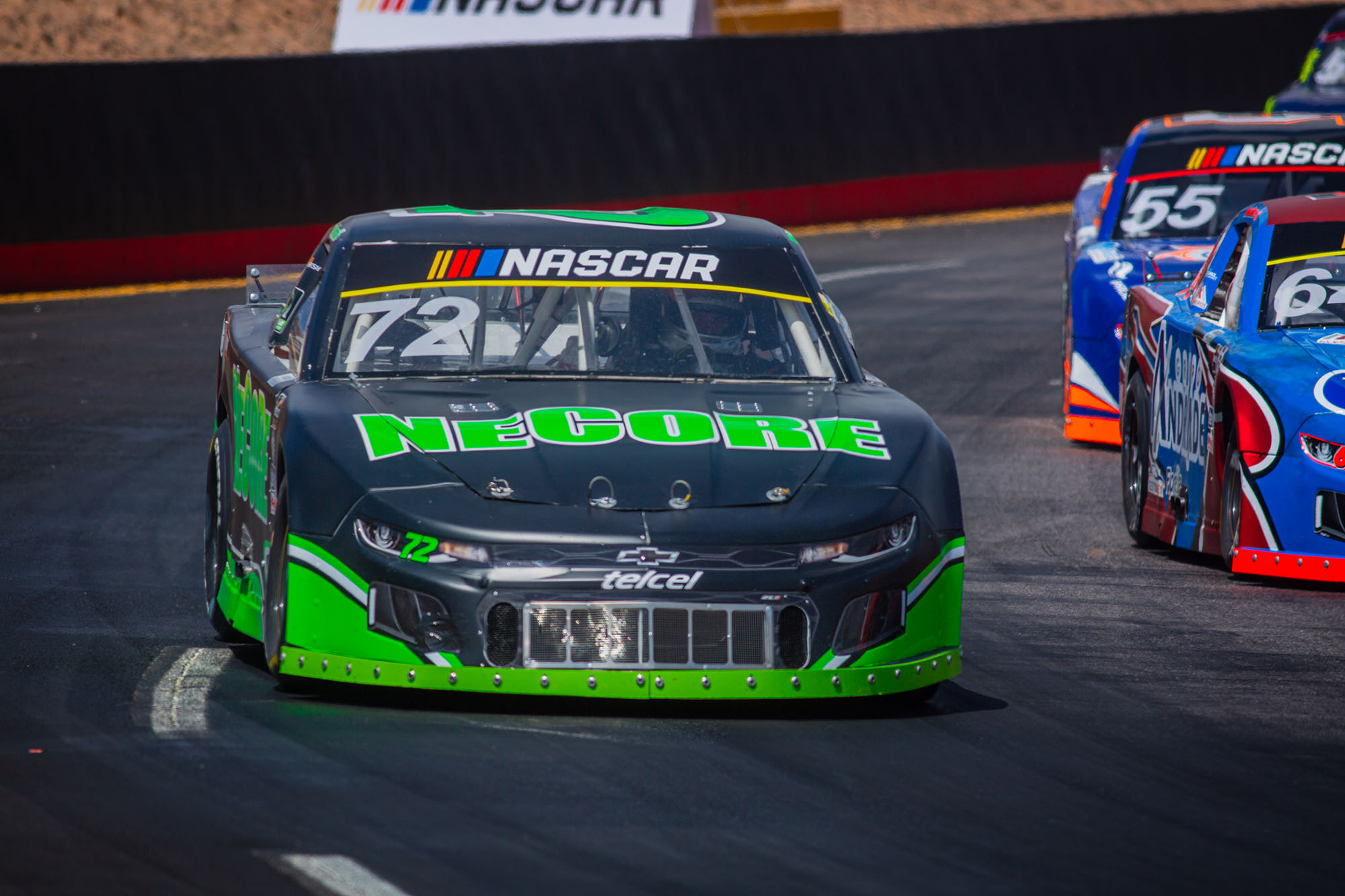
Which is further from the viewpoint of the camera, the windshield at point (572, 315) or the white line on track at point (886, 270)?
the white line on track at point (886, 270)

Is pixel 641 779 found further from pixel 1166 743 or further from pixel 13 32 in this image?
pixel 13 32

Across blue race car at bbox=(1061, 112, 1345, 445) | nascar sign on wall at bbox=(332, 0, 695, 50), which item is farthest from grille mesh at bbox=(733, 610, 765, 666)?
nascar sign on wall at bbox=(332, 0, 695, 50)

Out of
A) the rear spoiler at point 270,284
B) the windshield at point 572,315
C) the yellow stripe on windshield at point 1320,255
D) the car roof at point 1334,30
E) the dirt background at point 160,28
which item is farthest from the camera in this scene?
the dirt background at point 160,28

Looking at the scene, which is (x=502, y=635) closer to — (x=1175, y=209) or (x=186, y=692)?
(x=186, y=692)

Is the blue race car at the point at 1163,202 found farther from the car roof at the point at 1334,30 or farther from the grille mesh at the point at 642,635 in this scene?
the car roof at the point at 1334,30

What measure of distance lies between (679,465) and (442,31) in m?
21.9

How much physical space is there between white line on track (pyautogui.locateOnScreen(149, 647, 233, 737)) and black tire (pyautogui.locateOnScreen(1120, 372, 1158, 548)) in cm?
451

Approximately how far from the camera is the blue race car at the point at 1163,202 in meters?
12.6

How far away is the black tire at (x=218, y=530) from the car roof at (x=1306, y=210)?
4577 mm

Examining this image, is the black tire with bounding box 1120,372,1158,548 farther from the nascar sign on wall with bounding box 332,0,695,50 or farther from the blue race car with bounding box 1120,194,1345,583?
the nascar sign on wall with bounding box 332,0,695,50

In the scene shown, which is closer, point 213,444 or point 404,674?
point 404,674

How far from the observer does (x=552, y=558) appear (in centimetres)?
620

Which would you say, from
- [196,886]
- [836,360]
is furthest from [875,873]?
[836,360]

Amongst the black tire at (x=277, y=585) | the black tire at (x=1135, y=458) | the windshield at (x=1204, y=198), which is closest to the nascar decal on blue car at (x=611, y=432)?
the black tire at (x=277, y=585)
